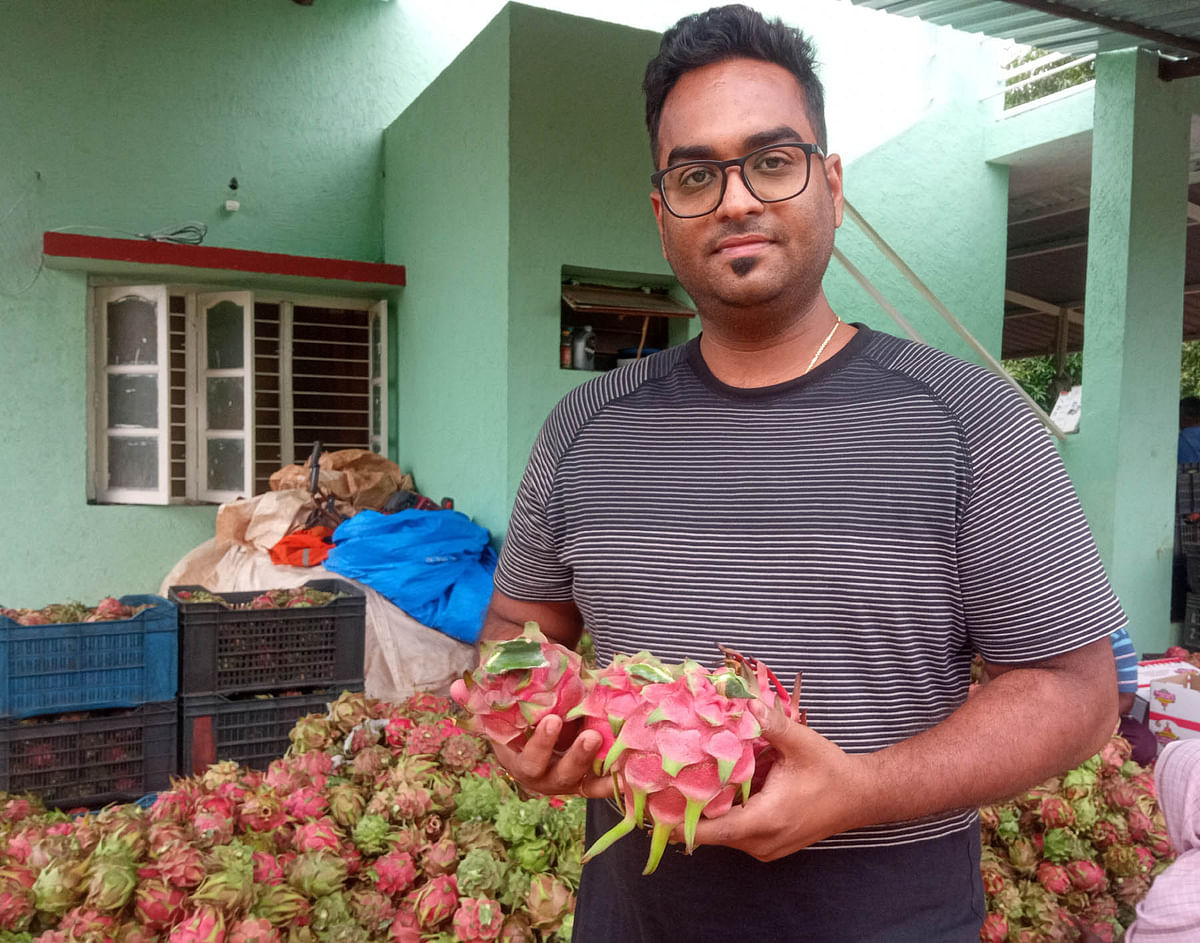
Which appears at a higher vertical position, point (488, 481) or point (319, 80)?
point (319, 80)

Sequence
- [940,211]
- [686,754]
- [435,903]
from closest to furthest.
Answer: [686,754]
[435,903]
[940,211]

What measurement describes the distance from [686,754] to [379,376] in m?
7.06

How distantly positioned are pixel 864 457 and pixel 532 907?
1474 mm

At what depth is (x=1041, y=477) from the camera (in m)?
1.11

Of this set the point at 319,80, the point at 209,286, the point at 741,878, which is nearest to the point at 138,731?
the point at 741,878

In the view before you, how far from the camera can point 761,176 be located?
1236 millimetres

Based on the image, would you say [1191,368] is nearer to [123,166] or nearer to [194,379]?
[194,379]

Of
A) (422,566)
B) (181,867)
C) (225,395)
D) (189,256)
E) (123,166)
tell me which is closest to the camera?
(181,867)

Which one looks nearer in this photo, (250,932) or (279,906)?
(250,932)

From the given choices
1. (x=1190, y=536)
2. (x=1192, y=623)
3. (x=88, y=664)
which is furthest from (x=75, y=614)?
(x=1190, y=536)

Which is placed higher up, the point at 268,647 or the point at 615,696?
the point at 615,696

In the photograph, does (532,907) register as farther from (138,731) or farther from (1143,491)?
(1143,491)

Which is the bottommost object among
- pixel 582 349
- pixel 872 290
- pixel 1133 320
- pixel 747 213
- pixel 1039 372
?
pixel 747 213

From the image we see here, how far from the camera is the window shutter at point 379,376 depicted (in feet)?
24.5
